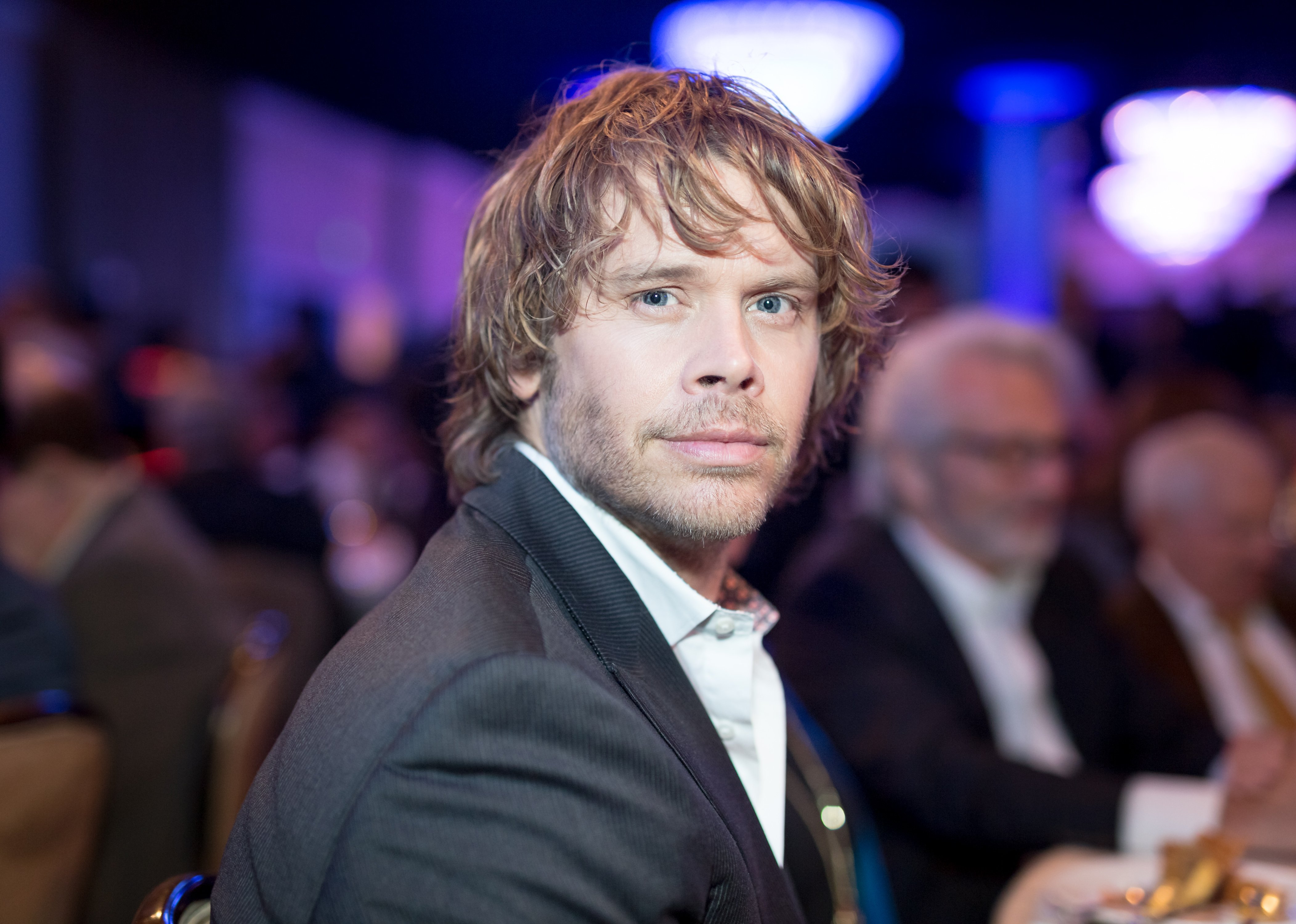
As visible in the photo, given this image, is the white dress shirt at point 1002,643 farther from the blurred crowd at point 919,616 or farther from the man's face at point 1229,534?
the man's face at point 1229,534

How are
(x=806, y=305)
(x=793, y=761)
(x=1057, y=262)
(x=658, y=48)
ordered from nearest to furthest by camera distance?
(x=806, y=305) → (x=793, y=761) → (x=658, y=48) → (x=1057, y=262)

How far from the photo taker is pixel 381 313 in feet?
38.3

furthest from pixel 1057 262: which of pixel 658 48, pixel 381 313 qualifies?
pixel 381 313

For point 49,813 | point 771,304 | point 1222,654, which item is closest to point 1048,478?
point 1222,654

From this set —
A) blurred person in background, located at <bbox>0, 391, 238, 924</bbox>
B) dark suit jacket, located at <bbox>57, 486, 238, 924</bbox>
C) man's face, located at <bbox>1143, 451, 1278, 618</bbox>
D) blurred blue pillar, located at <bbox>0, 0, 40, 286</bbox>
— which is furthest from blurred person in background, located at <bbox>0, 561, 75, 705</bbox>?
blurred blue pillar, located at <bbox>0, 0, 40, 286</bbox>

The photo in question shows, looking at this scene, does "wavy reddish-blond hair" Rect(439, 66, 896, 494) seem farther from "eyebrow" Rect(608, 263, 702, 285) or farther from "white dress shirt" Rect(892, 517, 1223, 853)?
"white dress shirt" Rect(892, 517, 1223, 853)

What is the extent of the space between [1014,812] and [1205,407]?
2109 mm

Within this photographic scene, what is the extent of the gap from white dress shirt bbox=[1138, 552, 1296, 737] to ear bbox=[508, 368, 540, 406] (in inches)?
75.8

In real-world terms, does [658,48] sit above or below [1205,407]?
above

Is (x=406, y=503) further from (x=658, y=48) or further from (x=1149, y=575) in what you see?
(x=1149, y=575)

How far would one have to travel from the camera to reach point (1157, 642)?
8.23ft

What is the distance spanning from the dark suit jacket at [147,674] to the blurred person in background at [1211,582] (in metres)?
2.18

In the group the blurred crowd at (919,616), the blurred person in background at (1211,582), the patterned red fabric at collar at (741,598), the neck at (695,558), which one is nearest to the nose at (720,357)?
the neck at (695,558)

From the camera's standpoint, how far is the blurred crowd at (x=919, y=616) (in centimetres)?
180
